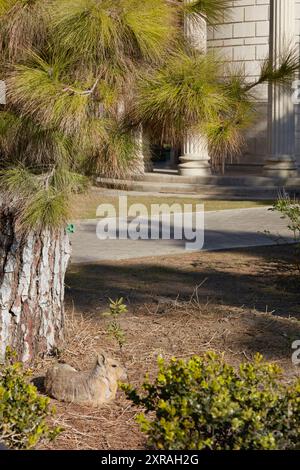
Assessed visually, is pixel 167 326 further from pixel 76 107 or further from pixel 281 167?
pixel 281 167

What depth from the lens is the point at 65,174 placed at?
4961 millimetres

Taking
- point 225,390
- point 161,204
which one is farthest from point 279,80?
point 161,204

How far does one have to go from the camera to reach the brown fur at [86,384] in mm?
4727

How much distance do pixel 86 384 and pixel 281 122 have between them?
1501cm

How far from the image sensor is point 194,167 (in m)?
19.3

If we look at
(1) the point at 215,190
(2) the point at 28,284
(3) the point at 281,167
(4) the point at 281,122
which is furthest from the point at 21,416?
(4) the point at 281,122

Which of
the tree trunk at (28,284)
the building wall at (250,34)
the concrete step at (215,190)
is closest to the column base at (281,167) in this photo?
the concrete step at (215,190)

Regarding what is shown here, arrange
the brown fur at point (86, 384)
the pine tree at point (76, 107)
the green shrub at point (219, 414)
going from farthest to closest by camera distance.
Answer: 1. the brown fur at point (86, 384)
2. the pine tree at point (76, 107)
3. the green shrub at point (219, 414)

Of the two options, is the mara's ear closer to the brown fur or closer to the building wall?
the brown fur

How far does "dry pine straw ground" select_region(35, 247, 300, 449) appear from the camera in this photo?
14.8 feet

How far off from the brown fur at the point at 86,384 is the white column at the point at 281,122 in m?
14.3

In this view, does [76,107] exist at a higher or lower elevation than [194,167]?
higher

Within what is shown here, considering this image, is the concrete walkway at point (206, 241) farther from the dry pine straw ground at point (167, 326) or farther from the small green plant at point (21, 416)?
the small green plant at point (21, 416)
